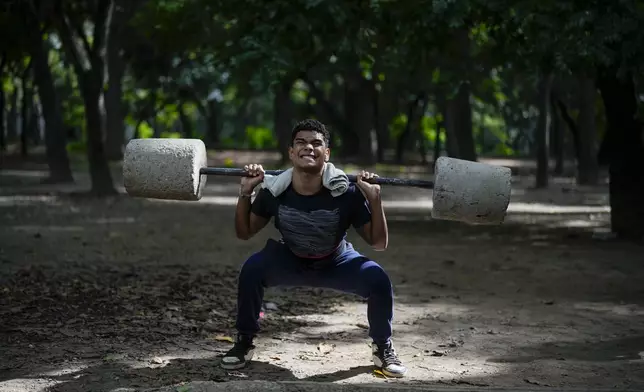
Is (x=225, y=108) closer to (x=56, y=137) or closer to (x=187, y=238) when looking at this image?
(x=56, y=137)

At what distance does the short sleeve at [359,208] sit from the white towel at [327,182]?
84mm

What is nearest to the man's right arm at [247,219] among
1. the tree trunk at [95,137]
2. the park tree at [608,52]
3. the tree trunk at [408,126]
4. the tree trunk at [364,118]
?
the park tree at [608,52]

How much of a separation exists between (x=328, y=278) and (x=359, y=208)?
0.43 meters

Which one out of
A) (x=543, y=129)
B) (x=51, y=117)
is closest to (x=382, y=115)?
(x=543, y=129)

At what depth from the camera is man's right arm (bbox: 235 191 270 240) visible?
572 cm

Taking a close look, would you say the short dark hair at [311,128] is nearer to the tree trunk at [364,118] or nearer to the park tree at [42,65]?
the park tree at [42,65]

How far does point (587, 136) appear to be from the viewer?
929 inches

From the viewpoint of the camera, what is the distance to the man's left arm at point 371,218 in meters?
5.64

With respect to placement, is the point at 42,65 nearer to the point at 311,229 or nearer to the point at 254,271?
the point at 254,271

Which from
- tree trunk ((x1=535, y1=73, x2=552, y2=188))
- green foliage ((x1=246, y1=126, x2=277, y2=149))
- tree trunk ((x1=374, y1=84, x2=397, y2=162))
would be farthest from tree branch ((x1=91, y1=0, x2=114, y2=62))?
green foliage ((x1=246, y1=126, x2=277, y2=149))

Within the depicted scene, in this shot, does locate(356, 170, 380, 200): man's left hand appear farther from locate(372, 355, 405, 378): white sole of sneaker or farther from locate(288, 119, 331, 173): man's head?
locate(372, 355, 405, 378): white sole of sneaker

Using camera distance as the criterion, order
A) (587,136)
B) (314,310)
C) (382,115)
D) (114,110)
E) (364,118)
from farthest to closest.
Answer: (382,115), (364,118), (114,110), (587,136), (314,310)

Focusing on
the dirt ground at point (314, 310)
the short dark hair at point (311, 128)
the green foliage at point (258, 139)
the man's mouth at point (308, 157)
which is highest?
the green foliage at point (258, 139)

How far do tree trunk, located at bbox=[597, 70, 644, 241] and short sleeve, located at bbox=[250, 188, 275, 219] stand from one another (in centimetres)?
773
